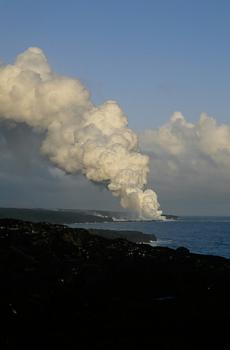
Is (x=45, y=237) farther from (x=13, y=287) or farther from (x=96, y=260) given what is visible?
(x=13, y=287)

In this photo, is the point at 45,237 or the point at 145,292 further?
the point at 45,237

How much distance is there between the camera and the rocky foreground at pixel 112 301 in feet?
60.7

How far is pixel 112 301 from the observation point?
894 inches

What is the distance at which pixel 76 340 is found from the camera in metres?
18.2

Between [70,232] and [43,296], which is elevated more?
[70,232]

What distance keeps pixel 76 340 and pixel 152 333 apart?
2893 mm

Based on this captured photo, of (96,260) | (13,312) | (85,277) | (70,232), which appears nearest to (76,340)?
(13,312)

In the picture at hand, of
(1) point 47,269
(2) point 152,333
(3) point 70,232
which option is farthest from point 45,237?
(2) point 152,333

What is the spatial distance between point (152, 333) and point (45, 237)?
20.7m

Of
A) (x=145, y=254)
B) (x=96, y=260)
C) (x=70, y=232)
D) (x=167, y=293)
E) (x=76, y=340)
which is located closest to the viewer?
(x=76, y=340)

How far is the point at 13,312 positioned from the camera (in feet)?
63.4

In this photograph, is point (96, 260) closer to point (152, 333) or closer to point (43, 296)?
point (43, 296)

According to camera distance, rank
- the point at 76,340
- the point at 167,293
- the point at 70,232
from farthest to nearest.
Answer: the point at 70,232 → the point at 167,293 → the point at 76,340

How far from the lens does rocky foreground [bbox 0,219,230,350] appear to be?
1850 cm
